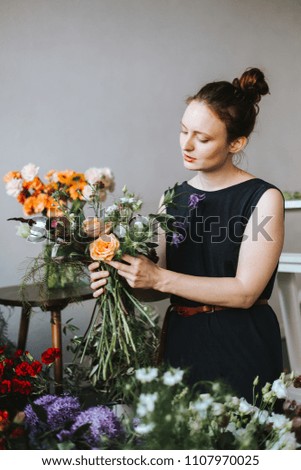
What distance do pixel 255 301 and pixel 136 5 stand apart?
2.63m

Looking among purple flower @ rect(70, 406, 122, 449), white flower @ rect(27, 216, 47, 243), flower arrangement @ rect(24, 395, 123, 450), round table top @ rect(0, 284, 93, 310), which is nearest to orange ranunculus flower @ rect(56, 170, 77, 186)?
round table top @ rect(0, 284, 93, 310)

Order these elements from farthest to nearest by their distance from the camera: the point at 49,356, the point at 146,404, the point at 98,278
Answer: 1. the point at 49,356
2. the point at 98,278
3. the point at 146,404

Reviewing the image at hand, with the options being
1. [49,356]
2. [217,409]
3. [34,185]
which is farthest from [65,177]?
[217,409]

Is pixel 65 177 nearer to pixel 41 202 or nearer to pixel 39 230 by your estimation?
pixel 41 202

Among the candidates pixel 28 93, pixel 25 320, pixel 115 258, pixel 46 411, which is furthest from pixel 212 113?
pixel 28 93

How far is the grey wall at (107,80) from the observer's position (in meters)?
3.12

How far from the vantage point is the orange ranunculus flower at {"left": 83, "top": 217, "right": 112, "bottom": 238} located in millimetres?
1236

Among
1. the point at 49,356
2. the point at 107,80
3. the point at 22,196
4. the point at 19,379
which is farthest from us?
the point at 107,80

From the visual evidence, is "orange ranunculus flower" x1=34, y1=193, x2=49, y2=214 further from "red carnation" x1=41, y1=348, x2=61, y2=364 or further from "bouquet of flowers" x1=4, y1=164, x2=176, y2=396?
"bouquet of flowers" x1=4, y1=164, x2=176, y2=396

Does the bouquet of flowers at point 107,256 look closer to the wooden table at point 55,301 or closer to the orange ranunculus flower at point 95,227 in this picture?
the orange ranunculus flower at point 95,227

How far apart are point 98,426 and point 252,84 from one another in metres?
0.98

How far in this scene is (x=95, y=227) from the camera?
1232 millimetres

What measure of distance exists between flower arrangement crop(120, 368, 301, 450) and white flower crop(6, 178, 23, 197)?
4.78 ft
